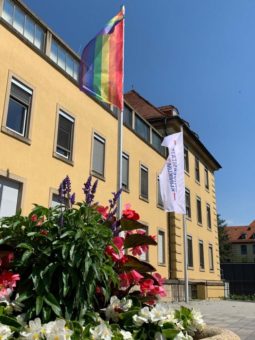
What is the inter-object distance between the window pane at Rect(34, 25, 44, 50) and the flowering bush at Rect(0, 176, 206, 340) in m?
11.2

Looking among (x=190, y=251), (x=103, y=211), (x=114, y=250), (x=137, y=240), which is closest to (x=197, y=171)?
(x=190, y=251)

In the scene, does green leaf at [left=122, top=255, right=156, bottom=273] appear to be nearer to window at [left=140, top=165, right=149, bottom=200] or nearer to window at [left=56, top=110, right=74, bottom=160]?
window at [left=56, top=110, right=74, bottom=160]

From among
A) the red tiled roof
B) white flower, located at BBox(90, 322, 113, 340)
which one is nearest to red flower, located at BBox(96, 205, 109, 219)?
white flower, located at BBox(90, 322, 113, 340)

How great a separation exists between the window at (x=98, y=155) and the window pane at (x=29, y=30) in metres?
4.69

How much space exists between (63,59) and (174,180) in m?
6.66

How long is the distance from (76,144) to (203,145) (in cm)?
1614

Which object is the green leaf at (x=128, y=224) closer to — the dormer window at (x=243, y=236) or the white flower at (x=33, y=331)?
the white flower at (x=33, y=331)

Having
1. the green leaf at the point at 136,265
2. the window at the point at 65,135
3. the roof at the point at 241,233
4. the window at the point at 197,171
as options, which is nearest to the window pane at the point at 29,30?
the window at the point at 65,135

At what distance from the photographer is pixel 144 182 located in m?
20.8

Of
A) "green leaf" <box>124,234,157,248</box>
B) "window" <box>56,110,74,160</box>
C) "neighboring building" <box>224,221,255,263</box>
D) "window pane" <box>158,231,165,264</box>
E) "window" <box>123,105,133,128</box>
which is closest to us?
"green leaf" <box>124,234,157,248</box>

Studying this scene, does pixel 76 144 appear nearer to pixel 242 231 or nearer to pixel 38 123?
pixel 38 123

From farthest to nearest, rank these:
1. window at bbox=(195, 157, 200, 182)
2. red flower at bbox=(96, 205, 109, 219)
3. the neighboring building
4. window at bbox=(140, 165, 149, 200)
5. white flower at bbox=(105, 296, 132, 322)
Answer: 1. the neighboring building
2. window at bbox=(195, 157, 200, 182)
3. window at bbox=(140, 165, 149, 200)
4. red flower at bbox=(96, 205, 109, 219)
5. white flower at bbox=(105, 296, 132, 322)

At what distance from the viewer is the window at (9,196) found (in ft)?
36.2

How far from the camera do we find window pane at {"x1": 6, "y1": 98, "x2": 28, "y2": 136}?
11.7m
